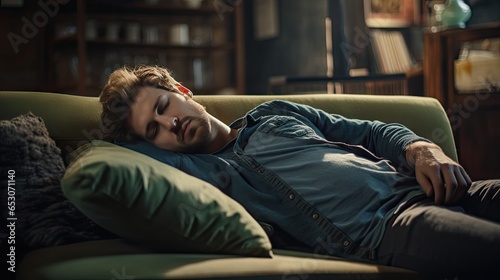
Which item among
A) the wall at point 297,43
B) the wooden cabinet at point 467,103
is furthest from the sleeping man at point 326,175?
the wall at point 297,43

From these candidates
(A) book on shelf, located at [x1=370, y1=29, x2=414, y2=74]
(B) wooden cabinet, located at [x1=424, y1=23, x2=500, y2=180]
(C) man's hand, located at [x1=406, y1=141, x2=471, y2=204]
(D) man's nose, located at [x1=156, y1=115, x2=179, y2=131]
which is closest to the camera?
(C) man's hand, located at [x1=406, y1=141, x2=471, y2=204]

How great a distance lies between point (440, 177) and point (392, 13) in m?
3.59

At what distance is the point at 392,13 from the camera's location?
15.8 ft

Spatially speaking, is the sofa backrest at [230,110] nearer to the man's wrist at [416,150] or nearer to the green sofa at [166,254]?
the green sofa at [166,254]

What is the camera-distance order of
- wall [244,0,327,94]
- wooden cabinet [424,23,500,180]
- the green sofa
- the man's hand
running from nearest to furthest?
the green sofa → the man's hand → wooden cabinet [424,23,500,180] → wall [244,0,327,94]

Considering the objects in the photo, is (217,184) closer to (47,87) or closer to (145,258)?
(145,258)

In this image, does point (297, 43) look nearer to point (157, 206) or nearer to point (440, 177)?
point (440, 177)

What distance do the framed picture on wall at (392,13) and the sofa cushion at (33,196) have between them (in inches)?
141

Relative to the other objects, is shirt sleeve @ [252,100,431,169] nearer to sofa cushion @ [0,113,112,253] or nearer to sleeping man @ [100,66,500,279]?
sleeping man @ [100,66,500,279]

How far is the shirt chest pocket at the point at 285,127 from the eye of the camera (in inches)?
67.1

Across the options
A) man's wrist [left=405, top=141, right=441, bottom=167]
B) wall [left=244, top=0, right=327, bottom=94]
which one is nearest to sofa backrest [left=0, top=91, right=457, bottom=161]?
man's wrist [left=405, top=141, right=441, bottom=167]

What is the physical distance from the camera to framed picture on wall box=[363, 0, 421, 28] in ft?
15.5

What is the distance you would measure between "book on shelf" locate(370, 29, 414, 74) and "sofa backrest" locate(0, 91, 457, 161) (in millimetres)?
2426

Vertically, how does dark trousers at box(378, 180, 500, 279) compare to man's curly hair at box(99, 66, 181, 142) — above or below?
below
